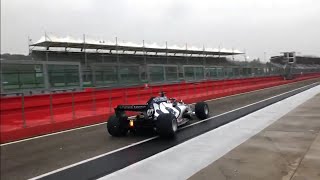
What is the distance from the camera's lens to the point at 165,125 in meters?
9.87

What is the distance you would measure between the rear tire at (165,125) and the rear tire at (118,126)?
3.54ft

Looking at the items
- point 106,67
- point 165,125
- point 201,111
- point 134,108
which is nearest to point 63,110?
point 201,111

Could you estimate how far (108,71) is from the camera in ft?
78.7

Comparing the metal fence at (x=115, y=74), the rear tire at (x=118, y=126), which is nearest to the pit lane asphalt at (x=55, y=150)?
the rear tire at (x=118, y=126)

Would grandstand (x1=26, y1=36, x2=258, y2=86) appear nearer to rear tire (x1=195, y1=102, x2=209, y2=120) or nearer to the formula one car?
the formula one car

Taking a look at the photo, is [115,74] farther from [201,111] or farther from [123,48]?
[123,48]

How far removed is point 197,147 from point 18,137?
4770 millimetres

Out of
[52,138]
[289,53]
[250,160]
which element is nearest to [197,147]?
[250,160]

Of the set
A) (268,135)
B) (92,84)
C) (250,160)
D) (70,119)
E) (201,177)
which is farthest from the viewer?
(92,84)

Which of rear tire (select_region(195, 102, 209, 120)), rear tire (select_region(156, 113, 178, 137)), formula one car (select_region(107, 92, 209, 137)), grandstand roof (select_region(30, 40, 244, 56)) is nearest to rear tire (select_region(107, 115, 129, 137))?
formula one car (select_region(107, 92, 209, 137))

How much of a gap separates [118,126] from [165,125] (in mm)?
1369

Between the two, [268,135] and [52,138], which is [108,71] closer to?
[52,138]

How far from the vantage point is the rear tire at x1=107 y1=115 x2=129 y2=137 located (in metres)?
10.4

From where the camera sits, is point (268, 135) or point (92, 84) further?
point (92, 84)
